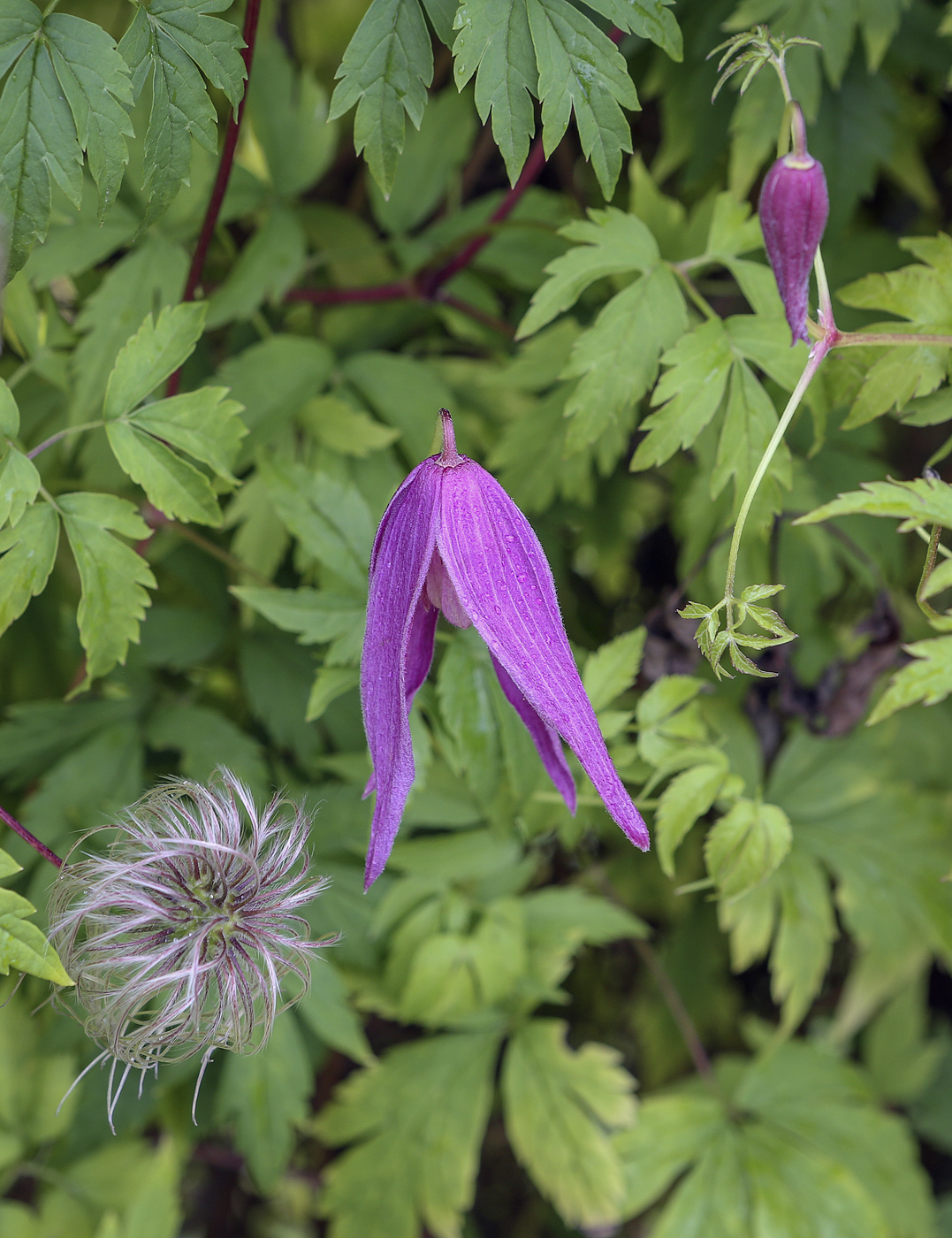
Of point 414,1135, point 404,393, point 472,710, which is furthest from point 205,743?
point 414,1135

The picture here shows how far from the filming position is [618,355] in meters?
0.86

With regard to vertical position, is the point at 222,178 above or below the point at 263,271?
above

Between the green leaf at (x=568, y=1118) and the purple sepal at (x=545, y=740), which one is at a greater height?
the purple sepal at (x=545, y=740)

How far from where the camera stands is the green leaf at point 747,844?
33.7 inches

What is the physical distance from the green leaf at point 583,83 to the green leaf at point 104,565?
46cm

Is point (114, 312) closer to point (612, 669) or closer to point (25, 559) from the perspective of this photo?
point (25, 559)

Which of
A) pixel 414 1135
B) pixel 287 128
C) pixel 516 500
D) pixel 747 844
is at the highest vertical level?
pixel 287 128

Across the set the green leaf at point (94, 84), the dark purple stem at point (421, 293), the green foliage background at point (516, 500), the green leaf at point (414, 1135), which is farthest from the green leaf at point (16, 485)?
the green leaf at point (414, 1135)

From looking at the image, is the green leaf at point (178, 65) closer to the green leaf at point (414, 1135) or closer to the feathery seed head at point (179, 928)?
the feathery seed head at point (179, 928)

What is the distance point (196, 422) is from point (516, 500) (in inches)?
15.3

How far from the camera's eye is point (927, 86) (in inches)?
56.1

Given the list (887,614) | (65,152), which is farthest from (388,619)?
(887,614)

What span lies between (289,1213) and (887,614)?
1.85 metres

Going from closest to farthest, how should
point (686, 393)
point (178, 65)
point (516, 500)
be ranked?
point (178, 65), point (686, 393), point (516, 500)
